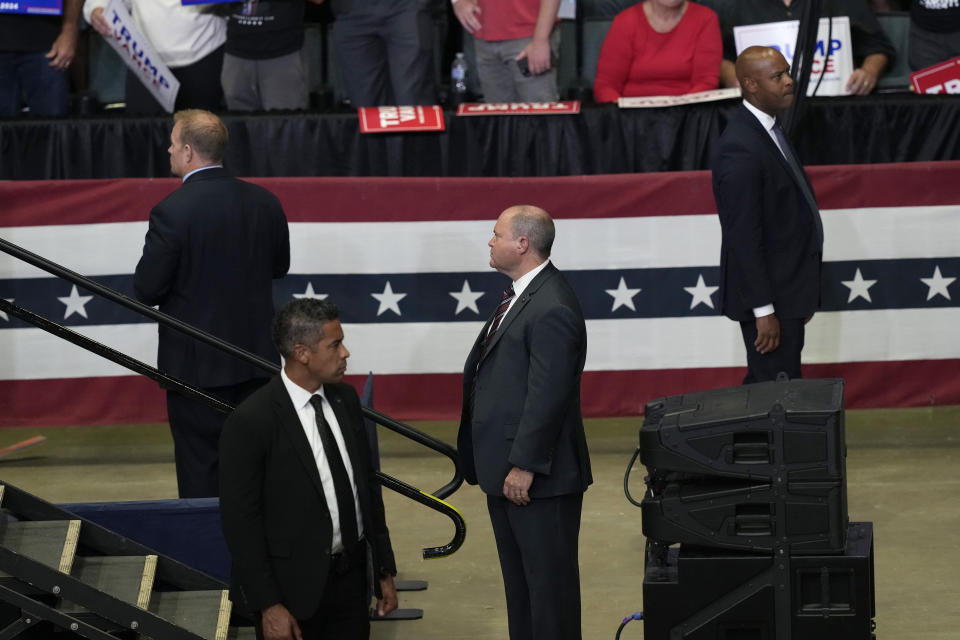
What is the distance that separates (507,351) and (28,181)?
417 centimetres

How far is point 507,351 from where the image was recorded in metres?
4.96

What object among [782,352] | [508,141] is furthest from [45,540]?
[508,141]

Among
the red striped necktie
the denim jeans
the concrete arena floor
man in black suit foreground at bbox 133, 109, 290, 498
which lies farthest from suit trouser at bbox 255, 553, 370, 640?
the denim jeans

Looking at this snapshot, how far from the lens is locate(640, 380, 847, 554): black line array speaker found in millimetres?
4449

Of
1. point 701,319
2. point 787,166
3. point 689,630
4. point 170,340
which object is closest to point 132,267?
point 170,340

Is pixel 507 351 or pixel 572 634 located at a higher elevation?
pixel 507 351

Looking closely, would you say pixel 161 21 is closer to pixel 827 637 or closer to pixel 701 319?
pixel 701 319

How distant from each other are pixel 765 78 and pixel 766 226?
659 millimetres

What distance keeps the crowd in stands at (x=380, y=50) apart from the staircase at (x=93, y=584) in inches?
167

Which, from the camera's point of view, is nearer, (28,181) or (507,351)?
(507,351)

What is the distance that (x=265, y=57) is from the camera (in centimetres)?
938

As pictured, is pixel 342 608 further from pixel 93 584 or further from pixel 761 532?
pixel 93 584

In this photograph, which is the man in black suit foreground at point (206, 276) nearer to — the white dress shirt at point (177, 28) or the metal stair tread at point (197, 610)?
the metal stair tread at point (197, 610)

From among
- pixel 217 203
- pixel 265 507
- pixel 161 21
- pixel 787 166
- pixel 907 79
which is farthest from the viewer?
pixel 907 79
